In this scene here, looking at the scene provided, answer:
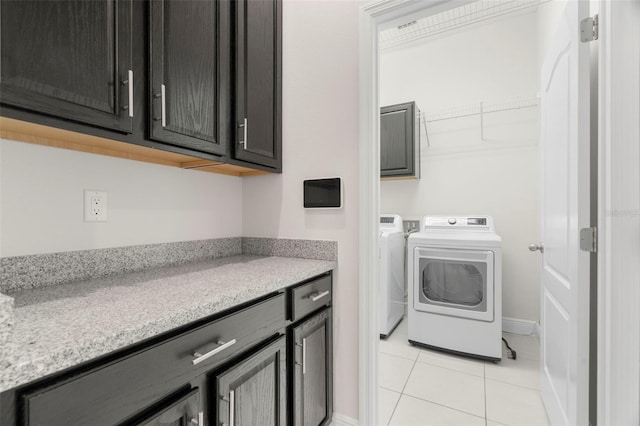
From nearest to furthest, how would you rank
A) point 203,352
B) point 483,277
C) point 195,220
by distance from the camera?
point 203,352
point 195,220
point 483,277

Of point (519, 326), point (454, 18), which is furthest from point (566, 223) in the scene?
point (454, 18)

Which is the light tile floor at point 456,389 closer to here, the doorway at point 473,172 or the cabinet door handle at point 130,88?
the doorway at point 473,172

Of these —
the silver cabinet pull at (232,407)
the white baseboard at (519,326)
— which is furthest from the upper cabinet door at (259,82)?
the white baseboard at (519,326)

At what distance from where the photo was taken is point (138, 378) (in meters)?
0.64

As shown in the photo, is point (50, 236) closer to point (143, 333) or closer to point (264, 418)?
point (143, 333)

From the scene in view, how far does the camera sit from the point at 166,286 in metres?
0.96

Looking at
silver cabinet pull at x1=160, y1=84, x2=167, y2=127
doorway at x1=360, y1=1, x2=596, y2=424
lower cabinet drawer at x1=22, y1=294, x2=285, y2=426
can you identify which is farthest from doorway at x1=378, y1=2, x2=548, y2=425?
silver cabinet pull at x1=160, y1=84, x2=167, y2=127

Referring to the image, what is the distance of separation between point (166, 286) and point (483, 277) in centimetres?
223

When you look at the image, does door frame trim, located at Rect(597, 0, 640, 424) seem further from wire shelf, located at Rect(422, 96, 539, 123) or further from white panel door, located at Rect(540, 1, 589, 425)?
wire shelf, located at Rect(422, 96, 539, 123)

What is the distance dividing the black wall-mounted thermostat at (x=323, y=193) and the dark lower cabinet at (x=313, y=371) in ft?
1.79

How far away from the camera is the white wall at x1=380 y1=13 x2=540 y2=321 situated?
2617 mm

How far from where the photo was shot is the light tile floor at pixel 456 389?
1.62 meters

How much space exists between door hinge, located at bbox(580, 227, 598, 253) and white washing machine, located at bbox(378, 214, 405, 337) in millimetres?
1583

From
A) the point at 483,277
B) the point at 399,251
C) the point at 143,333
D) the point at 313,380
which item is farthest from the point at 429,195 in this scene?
the point at 143,333
